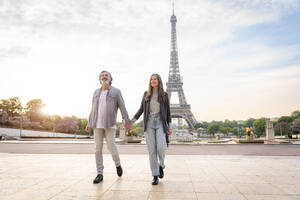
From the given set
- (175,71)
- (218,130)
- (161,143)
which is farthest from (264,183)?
(218,130)

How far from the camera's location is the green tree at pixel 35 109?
62656 millimetres

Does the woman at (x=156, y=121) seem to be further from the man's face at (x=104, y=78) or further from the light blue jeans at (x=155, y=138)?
the man's face at (x=104, y=78)

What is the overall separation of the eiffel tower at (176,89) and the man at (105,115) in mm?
57674

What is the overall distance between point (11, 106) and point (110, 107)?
64.9m

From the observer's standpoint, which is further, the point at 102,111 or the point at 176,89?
the point at 176,89

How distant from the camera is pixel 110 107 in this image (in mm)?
4520

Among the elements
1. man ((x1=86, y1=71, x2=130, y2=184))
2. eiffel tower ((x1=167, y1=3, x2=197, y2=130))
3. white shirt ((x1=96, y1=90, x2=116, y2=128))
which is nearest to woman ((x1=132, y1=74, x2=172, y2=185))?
man ((x1=86, y1=71, x2=130, y2=184))

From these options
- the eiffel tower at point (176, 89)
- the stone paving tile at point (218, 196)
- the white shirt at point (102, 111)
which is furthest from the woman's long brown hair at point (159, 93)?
the eiffel tower at point (176, 89)

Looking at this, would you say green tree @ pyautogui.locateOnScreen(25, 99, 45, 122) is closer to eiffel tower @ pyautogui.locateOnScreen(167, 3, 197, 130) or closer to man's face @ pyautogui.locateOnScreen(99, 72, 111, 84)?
eiffel tower @ pyautogui.locateOnScreen(167, 3, 197, 130)

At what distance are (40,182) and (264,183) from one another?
3.98 metres

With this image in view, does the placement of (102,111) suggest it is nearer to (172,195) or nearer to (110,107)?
(110,107)

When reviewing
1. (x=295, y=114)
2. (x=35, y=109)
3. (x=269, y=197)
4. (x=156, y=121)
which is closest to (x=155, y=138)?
(x=156, y=121)

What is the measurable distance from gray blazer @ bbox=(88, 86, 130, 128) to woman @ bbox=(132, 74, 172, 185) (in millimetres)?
458

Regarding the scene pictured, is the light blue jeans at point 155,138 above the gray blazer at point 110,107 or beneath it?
beneath
